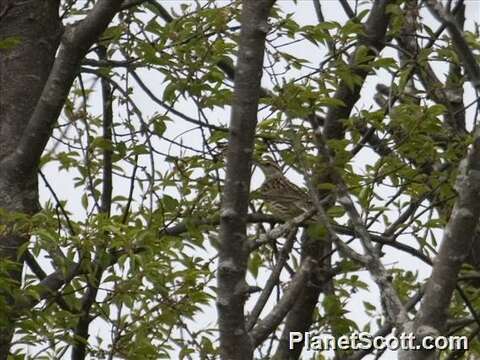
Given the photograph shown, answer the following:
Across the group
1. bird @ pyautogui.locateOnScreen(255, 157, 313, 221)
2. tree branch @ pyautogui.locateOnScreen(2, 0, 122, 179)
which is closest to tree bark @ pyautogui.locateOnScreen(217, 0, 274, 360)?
tree branch @ pyautogui.locateOnScreen(2, 0, 122, 179)

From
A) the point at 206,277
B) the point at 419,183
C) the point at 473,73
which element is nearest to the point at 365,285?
the point at 419,183

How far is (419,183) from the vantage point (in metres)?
8.00

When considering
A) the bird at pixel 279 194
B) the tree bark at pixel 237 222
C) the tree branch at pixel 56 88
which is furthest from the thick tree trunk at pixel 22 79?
the tree bark at pixel 237 222

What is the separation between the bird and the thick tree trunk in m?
1.47

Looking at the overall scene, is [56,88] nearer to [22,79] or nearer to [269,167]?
[22,79]

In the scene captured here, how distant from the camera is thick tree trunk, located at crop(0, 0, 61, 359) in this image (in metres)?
6.99

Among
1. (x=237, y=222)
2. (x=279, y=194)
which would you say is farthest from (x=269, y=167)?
(x=237, y=222)

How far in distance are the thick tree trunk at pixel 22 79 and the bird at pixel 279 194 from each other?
4.83 ft

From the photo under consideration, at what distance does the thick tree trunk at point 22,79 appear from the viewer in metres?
6.99

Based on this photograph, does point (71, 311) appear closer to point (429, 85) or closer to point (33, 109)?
point (33, 109)

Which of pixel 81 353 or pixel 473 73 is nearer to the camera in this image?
pixel 473 73

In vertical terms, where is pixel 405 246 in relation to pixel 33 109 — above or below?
below

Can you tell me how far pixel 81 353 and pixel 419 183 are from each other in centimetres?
252

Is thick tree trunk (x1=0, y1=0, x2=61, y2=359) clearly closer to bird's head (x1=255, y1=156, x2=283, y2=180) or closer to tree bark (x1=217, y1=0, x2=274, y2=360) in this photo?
bird's head (x1=255, y1=156, x2=283, y2=180)
